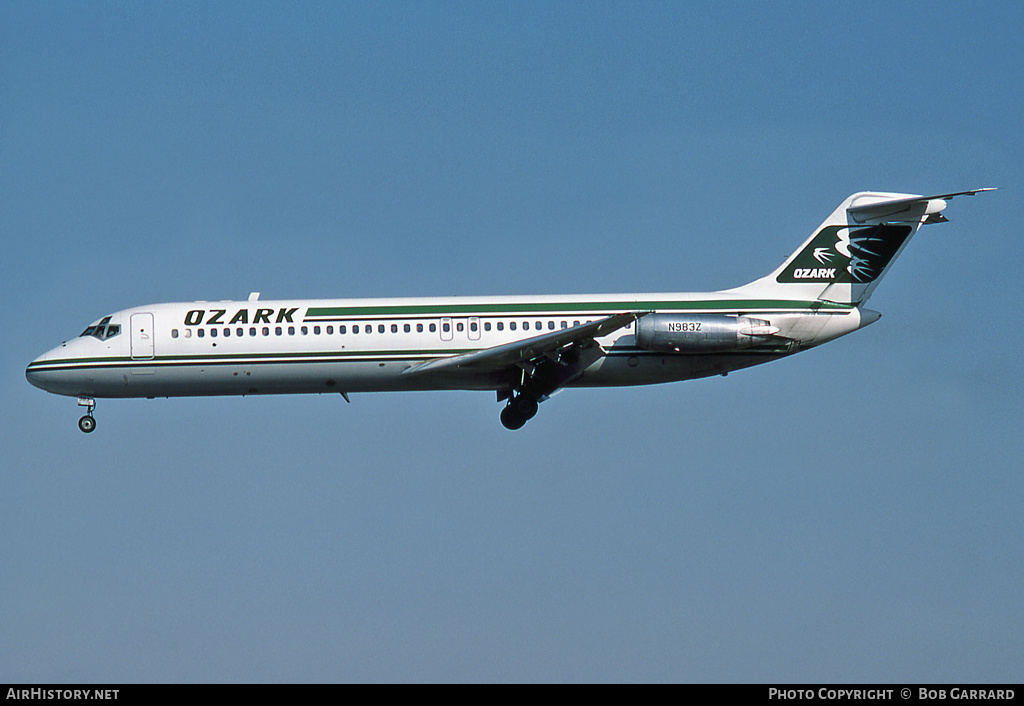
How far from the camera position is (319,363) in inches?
1499

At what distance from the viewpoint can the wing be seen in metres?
35.8

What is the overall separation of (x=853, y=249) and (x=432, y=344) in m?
13.4

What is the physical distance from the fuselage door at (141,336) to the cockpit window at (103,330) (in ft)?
1.79

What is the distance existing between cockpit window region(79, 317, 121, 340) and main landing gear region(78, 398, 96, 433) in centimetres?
193

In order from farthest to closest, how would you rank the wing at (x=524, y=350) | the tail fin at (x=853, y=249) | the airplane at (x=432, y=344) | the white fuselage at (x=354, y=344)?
1. the tail fin at (x=853, y=249)
2. the white fuselage at (x=354, y=344)
3. the airplane at (x=432, y=344)
4. the wing at (x=524, y=350)

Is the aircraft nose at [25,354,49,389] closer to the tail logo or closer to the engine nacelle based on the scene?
the engine nacelle

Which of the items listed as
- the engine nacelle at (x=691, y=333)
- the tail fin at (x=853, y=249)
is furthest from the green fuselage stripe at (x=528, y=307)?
the engine nacelle at (x=691, y=333)

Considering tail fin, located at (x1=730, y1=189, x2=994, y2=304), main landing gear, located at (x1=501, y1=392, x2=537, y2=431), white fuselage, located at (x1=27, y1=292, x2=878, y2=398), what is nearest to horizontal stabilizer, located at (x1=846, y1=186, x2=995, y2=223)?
tail fin, located at (x1=730, y1=189, x2=994, y2=304)

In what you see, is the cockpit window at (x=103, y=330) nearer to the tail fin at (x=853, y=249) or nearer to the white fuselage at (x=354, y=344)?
the white fuselage at (x=354, y=344)

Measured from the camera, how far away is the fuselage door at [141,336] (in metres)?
38.6
